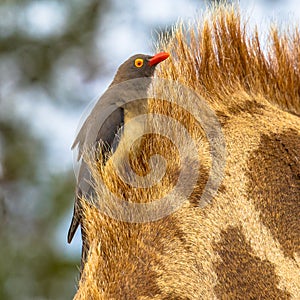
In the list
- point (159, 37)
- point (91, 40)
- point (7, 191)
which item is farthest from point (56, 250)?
point (159, 37)

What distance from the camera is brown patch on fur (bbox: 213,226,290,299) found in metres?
1.30

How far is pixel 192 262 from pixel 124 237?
0.15 meters

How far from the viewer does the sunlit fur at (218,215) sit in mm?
1306

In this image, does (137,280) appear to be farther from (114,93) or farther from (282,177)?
(114,93)

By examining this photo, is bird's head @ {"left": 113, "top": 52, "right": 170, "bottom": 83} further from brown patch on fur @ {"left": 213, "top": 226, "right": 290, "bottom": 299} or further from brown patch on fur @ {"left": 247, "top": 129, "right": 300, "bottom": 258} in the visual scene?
brown patch on fur @ {"left": 213, "top": 226, "right": 290, "bottom": 299}

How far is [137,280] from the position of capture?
1.29m

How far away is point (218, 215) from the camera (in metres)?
1.40

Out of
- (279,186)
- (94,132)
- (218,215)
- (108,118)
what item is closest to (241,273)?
(218,215)

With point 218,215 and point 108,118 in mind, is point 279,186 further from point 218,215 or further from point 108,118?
point 108,118

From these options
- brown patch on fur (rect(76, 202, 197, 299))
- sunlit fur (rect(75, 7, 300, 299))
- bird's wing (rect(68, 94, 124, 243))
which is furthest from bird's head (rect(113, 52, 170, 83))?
brown patch on fur (rect(76, 202, 197, 299))

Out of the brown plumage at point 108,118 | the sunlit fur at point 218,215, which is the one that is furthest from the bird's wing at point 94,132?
the sunlit fur at point 218,215

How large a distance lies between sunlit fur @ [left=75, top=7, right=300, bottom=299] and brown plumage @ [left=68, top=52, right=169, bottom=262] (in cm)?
12

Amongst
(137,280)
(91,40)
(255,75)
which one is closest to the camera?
(137,280)

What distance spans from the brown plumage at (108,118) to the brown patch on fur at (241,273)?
0.33 metres
